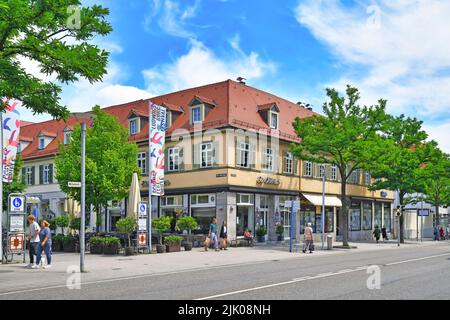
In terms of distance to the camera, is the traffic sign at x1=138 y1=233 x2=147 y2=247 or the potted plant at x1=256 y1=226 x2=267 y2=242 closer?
the traffic sign at x1=138 y1=233 x2=147 y2=247

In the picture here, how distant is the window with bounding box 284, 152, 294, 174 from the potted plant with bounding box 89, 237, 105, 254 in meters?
18.1

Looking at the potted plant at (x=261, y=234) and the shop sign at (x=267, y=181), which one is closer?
the potted plant at (x=261, y=234)

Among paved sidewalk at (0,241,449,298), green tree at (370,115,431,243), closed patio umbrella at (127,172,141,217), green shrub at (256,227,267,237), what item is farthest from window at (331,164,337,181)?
closed patio umbrella at (127,172,141,217)

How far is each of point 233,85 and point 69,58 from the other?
84.0 ft

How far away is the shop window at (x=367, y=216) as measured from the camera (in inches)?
2057

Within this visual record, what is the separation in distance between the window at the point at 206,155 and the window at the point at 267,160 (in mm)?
4081

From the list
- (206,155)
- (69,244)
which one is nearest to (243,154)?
(206,155)

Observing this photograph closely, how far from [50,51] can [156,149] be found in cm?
1343

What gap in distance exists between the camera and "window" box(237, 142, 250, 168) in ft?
119

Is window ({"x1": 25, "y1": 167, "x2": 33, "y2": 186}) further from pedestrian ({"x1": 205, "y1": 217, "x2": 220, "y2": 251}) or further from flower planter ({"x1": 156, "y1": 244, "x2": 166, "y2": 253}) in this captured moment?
flower planter ({"x1": 156, "y1": 244, "x2": 166, "y2": 253})

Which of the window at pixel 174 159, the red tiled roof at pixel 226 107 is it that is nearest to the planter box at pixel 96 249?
the red tiled roof at pixel 226 107

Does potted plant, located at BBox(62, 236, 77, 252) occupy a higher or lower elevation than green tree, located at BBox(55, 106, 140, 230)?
lower

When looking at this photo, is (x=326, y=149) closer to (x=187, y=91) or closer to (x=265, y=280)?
(x=187, y=91)

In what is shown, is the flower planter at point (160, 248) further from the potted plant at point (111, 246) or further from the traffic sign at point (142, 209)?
the potted plant at point (111, 246)
